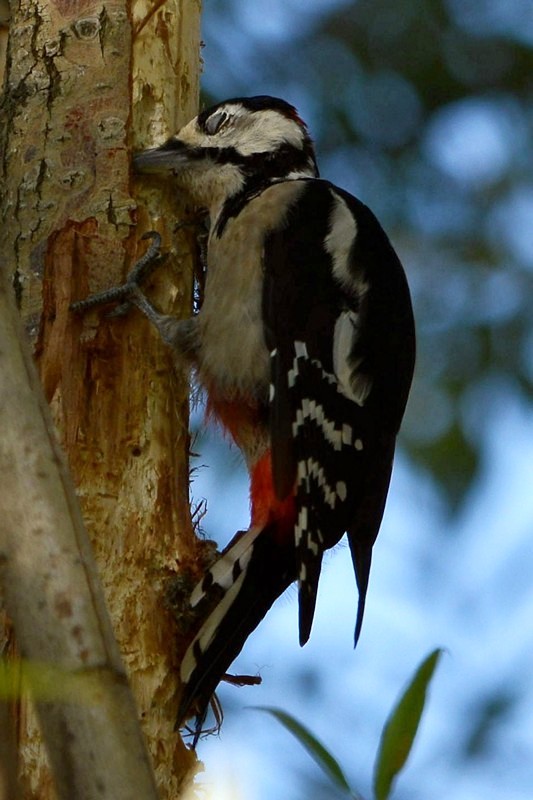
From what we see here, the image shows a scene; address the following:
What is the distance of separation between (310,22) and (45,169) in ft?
5.96

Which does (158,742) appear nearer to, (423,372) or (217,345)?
(217,345)

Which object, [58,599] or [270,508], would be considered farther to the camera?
[270,508]

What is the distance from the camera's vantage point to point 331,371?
2.52m

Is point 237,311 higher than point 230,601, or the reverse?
point 237,311

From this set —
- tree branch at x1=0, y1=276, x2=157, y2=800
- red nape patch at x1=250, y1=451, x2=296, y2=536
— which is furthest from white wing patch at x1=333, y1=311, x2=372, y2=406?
tree branch at x1=0, y1=276, x2=157, y2=800

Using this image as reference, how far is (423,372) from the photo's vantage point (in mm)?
3480

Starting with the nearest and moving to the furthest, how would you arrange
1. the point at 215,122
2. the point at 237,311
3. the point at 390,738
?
the point at 390,738, the point at 237,311, the point at 215,122

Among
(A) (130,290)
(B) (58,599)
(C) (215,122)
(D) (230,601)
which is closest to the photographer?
(B) (58,599)

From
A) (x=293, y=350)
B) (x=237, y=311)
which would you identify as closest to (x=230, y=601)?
(x=293, y=350)

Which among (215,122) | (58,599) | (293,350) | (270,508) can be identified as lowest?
(270,508)

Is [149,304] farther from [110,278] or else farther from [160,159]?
[160,159]

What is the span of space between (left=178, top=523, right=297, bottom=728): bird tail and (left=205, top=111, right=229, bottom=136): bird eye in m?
0.90

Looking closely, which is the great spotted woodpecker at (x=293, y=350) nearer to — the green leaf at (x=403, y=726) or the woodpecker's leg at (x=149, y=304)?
Result: the woodpecker's leg at (x=149, y=304)

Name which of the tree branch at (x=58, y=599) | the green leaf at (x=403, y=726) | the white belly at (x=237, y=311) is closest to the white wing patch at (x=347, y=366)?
the white belly at (x=237, y=311)
